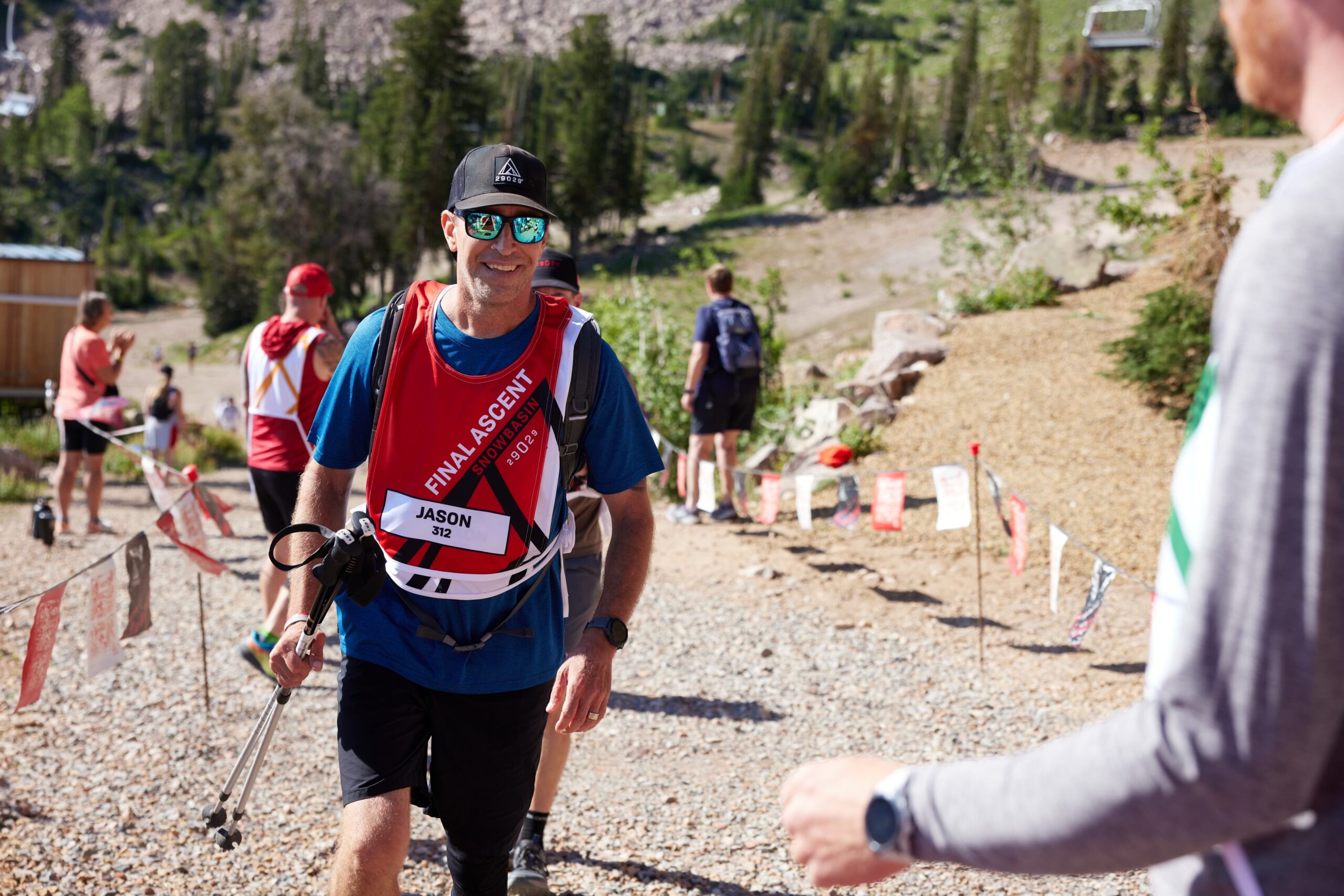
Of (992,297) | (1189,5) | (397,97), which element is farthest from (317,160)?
(1189,5)

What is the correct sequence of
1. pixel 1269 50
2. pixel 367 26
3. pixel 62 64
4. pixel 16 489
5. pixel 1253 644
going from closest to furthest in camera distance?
pixel 1253 644, pixel 1269 50, pixel 16 489, pixel 62 64, pixel 367 26

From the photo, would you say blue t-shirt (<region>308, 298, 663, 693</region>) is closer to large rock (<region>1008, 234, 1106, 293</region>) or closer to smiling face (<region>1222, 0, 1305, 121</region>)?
smiling face (<region>1222, 0, 1305, 121</region>)

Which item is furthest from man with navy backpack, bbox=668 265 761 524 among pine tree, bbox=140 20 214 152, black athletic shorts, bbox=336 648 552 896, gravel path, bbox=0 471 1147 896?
pine tree, bbox=140 20 214 152

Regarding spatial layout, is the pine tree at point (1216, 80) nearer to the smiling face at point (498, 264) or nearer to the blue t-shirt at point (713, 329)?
the blue t-shirt at point (713, 329)

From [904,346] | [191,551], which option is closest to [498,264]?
[191,551]

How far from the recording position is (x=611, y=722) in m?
5.52

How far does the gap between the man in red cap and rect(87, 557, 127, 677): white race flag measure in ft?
3.11

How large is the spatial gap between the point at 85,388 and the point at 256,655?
424 centimetres

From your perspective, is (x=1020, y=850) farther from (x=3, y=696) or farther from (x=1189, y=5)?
(x=1189, y=5)

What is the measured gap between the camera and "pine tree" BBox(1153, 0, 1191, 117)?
71688mm

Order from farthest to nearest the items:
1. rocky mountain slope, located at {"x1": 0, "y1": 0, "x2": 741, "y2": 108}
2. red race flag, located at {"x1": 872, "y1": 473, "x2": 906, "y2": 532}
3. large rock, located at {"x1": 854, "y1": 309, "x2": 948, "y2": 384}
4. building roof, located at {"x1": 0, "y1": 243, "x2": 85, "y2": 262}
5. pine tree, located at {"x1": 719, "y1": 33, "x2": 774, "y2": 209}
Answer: rocky mountain slope, located at {"x1": 0, "y1": 0, "x2": 741, "y2": 108}
pine tree, located at {"x1": 719, "y1": 33, "x2": 774, "y2": 209}
building roof, located at {"x1": 0, "y1": 243, "x2": 85, "y2": 262}
large rock, located at {"x1": 854, "y1": 309, "x2": 948, "y2": 384}
red race flag, located at {"x1": 872, "y1": 473, "x2": 906, "y2": 532}

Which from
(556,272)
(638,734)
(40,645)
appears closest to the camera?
(40,645)

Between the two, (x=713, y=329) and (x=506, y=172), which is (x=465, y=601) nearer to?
(x=506, y=172)

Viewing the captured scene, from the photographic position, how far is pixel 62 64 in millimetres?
131125
